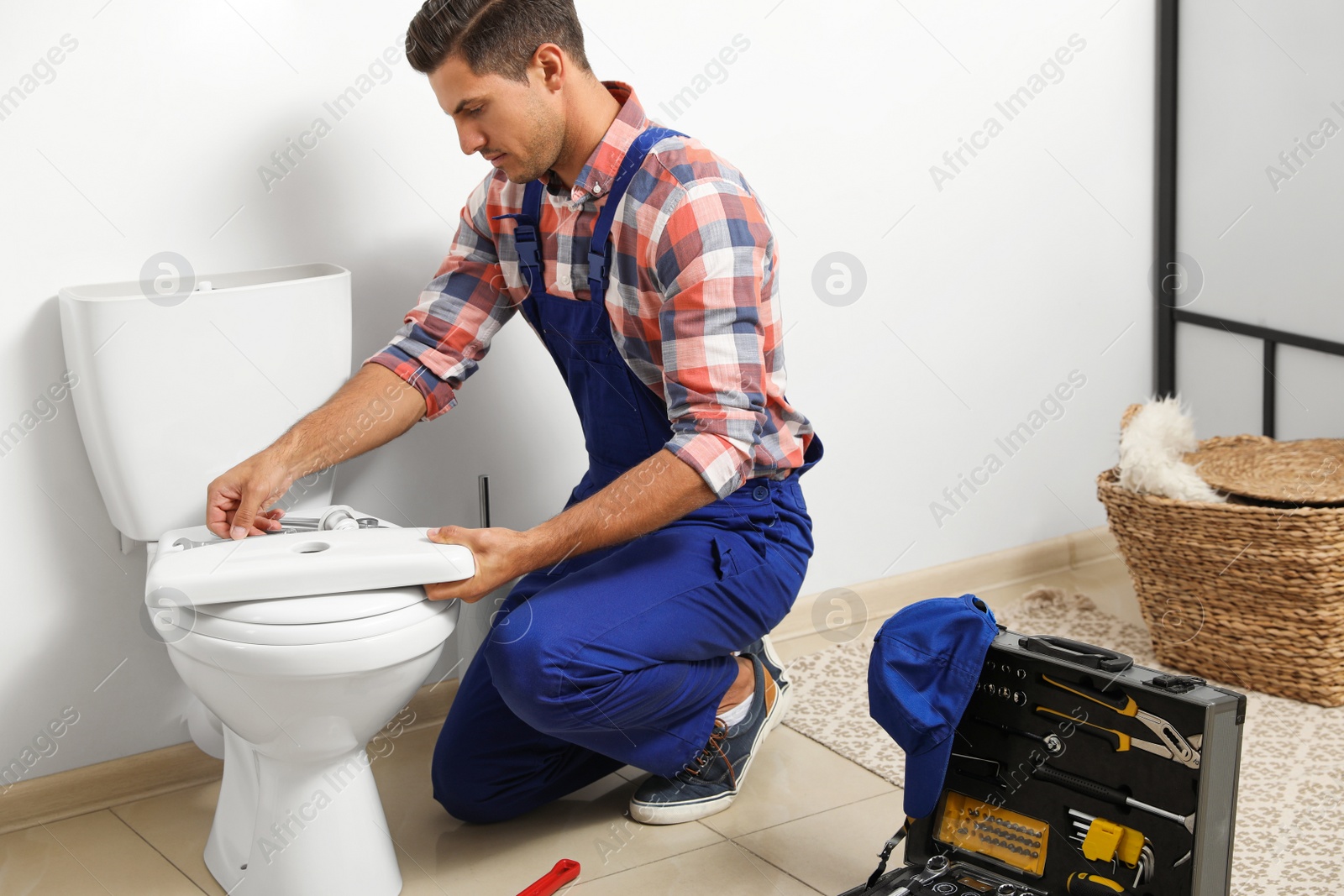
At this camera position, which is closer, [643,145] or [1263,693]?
[643,145]

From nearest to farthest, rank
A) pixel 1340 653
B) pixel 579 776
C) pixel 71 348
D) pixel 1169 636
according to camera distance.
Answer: pixel 71 348, pixel 579 776, pixel 1340 653, pixel 1169 636

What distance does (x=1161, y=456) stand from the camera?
6.42 feet

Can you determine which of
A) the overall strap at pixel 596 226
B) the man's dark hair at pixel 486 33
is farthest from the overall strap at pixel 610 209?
the man's dark hair at pixel 486 33

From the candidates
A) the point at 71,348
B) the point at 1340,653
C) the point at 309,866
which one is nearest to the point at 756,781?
the point at 309,866

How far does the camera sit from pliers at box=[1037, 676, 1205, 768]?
121 centimetres

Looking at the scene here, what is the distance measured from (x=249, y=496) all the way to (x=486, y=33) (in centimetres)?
60

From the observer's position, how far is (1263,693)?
1.92m

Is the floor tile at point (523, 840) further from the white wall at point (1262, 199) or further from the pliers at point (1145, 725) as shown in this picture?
the white wall at point (1262, 199)

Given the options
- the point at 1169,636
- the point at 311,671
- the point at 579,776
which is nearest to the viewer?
the point at 311,671

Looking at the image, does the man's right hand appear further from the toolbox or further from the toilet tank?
the toolbox

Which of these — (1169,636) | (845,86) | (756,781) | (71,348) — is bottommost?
(756,781)

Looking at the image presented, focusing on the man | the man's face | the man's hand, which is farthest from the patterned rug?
the man's face

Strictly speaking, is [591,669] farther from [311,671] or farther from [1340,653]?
[1340,653]

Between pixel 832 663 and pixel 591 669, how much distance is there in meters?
0.77
